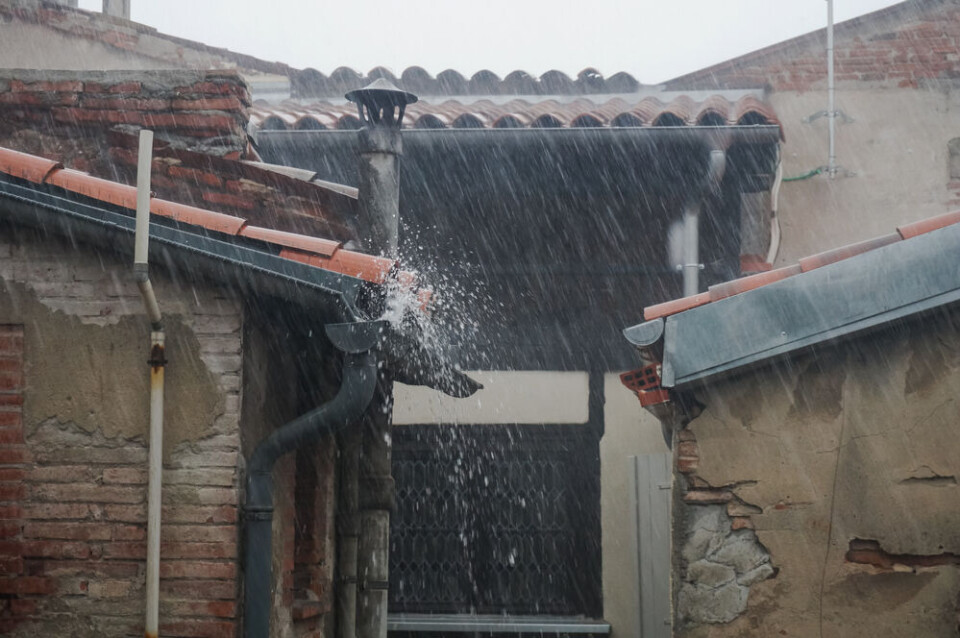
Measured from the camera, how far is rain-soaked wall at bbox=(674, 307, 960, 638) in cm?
479

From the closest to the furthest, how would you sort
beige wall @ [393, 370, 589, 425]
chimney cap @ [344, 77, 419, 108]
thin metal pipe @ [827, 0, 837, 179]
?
chimney cap @ [344, 77, 419, 108] < beige wall @ [393, 370, 589, 425] < thin metal pipe @ [827, 0, 837, 179]

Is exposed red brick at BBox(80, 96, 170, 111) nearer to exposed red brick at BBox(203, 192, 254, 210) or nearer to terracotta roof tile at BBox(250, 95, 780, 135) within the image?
exposed red brick at BBox(203, 192, 254, 210)

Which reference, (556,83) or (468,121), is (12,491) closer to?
(468,121)

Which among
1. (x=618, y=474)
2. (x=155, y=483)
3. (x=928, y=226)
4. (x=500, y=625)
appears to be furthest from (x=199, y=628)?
(x=618, y=474)

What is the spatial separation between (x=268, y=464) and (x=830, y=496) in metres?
2.48

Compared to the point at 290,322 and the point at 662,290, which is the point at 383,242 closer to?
the point at 290,322

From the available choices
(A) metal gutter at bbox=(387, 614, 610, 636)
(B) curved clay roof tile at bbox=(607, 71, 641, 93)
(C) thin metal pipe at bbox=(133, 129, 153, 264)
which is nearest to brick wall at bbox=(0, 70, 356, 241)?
(C) thin metal pipe at bbox=(133, 129, 153, 264)

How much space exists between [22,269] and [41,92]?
5.06 ft

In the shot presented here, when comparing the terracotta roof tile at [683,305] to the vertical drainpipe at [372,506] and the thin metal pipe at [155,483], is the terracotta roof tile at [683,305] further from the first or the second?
the thin metal pipe at [155,483]

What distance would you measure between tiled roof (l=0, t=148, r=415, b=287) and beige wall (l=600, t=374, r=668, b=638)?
4069 millimetres

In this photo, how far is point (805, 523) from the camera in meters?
4.88

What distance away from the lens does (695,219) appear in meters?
8.23

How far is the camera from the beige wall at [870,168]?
935 cm

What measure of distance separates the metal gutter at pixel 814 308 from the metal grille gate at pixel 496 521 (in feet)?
11.2
